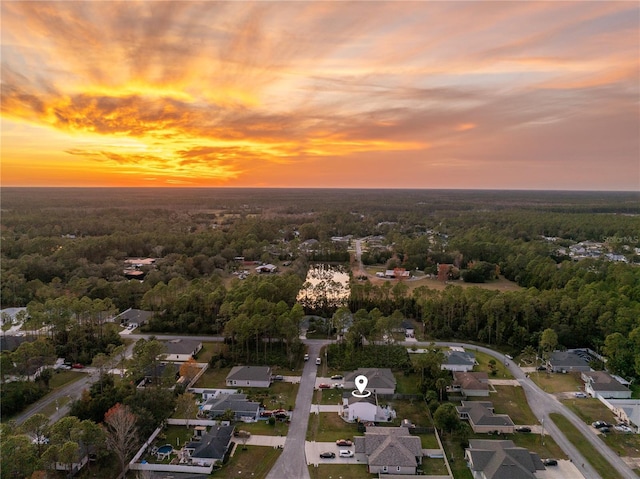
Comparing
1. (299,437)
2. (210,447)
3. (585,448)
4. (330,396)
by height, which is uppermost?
(210,447)

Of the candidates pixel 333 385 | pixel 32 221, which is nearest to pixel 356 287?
pixel 333 385

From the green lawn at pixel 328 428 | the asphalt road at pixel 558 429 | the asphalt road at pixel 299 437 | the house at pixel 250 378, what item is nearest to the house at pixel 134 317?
the house at pixel 250 378

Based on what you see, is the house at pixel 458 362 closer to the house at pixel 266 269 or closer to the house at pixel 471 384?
the house at pixel 471 384

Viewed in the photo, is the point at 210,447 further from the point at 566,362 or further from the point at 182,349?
the point at 566,362

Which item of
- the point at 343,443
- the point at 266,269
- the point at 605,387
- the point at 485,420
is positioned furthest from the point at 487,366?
the point at 266,269

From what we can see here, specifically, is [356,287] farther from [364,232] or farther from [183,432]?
[364,232]
